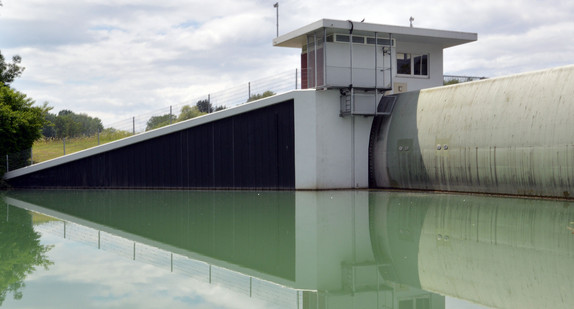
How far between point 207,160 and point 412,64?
35.6ft

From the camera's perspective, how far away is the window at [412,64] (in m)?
26.5

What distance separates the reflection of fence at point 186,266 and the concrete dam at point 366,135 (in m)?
12.2

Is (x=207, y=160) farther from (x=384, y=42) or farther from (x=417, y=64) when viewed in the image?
(x=417, y=64)

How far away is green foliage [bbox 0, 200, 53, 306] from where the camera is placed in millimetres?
7221

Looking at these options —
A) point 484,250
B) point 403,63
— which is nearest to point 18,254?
point 484,250

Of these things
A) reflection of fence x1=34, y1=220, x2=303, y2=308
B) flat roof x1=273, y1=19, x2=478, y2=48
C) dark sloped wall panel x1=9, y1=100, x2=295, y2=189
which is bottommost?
reflection of fence x1=34, y1=220, x2=303, y2=308

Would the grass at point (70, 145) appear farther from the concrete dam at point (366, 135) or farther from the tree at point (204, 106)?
the tree at point (204, 106)

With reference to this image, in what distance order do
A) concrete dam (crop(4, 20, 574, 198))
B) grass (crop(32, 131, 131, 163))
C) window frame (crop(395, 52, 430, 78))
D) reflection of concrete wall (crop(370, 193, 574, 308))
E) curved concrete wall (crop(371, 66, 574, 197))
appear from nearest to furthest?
1. reflection of concrete wall (crop(370, 193, 574, 308))
2. curved concrete wall (crop(371, 66, 574, 197))
3. concrete dam (crop(4, 20, 574, 198))
4. window frame (crop(395, 52, 430, 78))
5. grass (crop(32, 131, 131, 163))

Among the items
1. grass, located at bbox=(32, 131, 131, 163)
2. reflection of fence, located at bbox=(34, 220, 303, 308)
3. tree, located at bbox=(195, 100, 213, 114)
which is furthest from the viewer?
grass, located at bbox=(32, 131, 131, 163)

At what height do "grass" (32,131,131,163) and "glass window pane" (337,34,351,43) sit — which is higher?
"glass window pane" (337,34,351,43)

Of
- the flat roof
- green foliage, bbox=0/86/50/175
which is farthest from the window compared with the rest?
green foliage, bbox=0/86/50/175

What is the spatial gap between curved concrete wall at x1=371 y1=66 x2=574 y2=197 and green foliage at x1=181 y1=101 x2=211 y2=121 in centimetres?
853

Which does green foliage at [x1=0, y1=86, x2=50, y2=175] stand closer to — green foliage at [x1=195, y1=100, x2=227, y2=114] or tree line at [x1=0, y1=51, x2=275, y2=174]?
tree line at [x1=0, y1=51, x2=275, y2=174]

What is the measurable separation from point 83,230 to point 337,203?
25.9 ft
